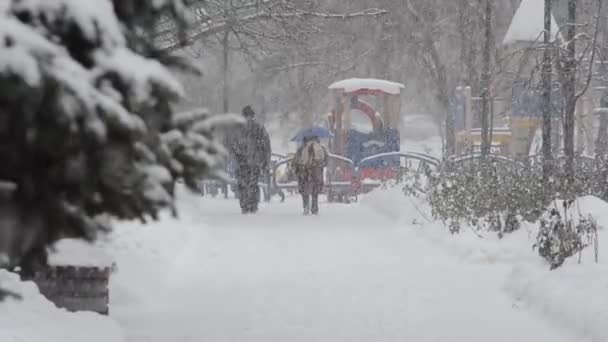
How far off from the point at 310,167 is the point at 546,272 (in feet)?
34.6

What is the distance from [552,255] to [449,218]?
516 centimetres

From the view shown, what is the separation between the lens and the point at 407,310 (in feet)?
28.7

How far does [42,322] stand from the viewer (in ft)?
21.1

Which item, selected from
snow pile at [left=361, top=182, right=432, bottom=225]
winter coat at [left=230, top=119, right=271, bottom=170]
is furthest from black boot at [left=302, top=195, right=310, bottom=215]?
snow pile at [left=361, top=182, right=432, bottom=225]

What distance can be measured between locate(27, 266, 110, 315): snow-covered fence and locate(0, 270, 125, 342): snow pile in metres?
0.10

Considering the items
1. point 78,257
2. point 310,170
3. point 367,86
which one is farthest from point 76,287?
point 367,86

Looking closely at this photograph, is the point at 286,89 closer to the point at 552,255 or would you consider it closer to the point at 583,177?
the point at 583,177

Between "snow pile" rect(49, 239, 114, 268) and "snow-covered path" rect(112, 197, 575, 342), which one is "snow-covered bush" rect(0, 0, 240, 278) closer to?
"snow pile" rect(49, 239, 114, 268)

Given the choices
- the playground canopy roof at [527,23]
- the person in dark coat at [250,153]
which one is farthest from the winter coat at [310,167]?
the playground canopy roof at [527,23]

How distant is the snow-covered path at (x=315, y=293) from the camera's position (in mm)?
7891

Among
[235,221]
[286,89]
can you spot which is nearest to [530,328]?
[235,221]

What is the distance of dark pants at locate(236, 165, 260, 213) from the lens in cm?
1920

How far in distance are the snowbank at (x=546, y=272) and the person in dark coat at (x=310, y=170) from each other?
459 cm

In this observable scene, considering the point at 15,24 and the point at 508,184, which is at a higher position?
A: the point at 15,24
